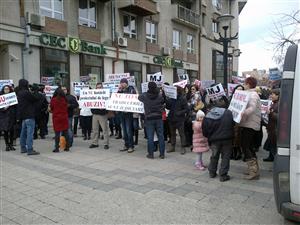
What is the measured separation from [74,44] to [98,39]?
2.17m

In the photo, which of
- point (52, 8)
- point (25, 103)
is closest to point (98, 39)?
point (52, 8)

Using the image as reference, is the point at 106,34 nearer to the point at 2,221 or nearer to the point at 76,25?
the point at 76,25

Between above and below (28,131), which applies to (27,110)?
above

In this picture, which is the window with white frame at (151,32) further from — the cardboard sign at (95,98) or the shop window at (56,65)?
the cardboard sign at (95,98)

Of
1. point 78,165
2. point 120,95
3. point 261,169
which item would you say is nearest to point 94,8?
point 120,95

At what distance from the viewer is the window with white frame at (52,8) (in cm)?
1555

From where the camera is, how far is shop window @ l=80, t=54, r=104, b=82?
688 inches

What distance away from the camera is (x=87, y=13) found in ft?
59.4

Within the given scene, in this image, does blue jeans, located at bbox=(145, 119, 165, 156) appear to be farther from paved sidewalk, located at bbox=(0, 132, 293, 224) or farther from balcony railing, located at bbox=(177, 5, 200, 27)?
balcony railing, located at bbox=(177, 5, 200, 27)

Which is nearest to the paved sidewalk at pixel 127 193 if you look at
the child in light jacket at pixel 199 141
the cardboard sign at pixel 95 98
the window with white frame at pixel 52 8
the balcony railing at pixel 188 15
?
the child in light jacket at pixel 199 141

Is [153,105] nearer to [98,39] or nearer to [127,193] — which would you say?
[127,193]

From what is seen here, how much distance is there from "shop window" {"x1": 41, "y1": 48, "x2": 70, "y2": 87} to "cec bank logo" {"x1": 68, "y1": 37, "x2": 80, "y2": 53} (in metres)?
0.36

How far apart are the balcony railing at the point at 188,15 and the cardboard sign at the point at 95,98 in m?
18.5

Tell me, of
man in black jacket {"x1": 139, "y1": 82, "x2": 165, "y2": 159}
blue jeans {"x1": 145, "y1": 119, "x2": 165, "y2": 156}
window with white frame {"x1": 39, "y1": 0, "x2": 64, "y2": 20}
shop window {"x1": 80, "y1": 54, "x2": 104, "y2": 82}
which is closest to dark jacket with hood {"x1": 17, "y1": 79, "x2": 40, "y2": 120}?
man in black jacket {"x1": 139, "y1": 82, "x2": 165, "y2": 159}
